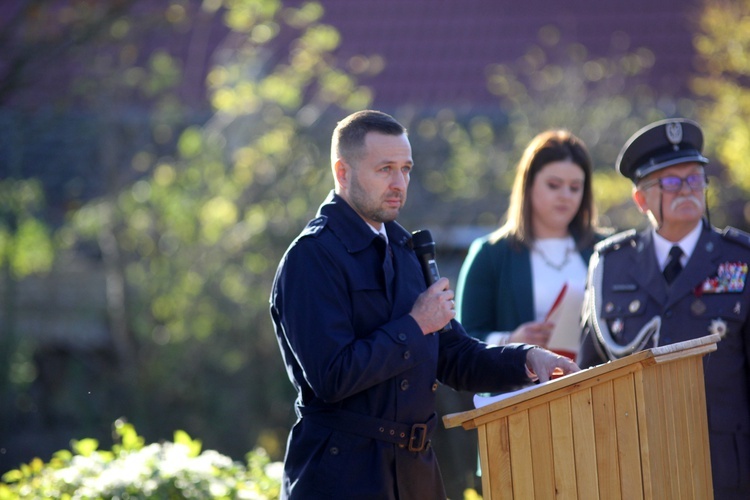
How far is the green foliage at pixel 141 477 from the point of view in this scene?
4.19 metres

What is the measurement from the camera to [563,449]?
2871mm

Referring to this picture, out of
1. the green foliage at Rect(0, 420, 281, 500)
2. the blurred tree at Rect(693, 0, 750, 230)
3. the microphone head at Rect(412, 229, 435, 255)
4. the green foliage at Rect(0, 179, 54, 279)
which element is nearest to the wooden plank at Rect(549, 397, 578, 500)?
the microphone head at Rect(412, 229, 435, 255)

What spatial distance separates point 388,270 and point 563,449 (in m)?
0.74

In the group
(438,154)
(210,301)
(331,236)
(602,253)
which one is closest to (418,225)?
(438,154)

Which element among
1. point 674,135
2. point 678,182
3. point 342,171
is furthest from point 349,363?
point 674,135

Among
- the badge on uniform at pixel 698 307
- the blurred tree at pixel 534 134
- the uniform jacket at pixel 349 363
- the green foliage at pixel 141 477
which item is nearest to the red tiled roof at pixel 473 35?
the blurred tree at pixel 534 134

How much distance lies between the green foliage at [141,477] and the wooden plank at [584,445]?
71.1 inches

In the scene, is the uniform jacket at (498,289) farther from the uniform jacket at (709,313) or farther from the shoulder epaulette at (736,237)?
the shoulder epaulette at (736,237)

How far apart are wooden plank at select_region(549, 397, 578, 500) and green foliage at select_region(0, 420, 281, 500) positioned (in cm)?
176

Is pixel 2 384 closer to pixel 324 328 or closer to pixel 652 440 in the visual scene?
pixel 324 328

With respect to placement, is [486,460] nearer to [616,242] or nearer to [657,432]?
[657,432]

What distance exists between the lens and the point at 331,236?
10.3ft

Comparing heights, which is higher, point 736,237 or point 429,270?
point 736,237

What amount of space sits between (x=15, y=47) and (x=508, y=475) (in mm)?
5702
